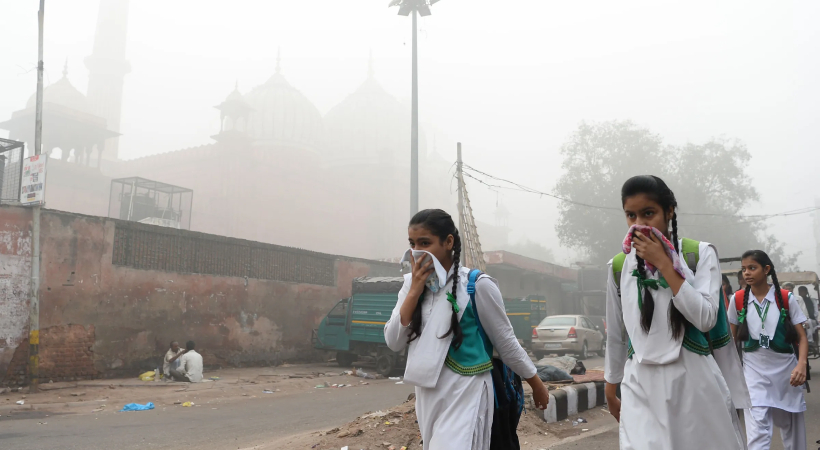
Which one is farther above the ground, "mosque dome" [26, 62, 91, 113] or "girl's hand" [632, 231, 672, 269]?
"mosque dome" [26, 62, 91, 113]

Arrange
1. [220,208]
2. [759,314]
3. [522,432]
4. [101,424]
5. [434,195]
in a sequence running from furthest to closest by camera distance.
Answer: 1. [434,195]
2. [220,208]
3. [101,424]
4. [522,432]
5. [759,314]

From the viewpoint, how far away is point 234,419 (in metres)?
8.23

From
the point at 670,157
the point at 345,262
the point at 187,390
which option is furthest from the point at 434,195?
the point at 187,390

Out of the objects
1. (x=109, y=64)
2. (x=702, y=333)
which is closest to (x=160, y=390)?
(x=702, y=333)

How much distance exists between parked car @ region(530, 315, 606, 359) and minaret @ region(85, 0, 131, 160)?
43.8 metres

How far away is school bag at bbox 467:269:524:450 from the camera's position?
8.83ft

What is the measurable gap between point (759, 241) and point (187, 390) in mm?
45802

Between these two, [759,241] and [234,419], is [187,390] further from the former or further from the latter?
[759,241]

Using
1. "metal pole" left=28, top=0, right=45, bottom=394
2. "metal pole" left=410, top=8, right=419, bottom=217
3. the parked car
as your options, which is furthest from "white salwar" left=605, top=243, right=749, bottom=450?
the parked car

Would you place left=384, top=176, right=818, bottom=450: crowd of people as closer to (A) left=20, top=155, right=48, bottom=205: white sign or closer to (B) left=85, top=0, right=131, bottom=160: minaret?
(A) left=20, top=155, right=48, bottom=205: white sign

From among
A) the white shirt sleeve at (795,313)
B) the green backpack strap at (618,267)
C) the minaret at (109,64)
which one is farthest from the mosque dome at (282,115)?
the green backpack strap at (618,267)

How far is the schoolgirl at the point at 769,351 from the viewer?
455cm

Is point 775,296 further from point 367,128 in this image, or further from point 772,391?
point 367,128

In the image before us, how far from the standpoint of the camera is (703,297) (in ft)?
7.37
